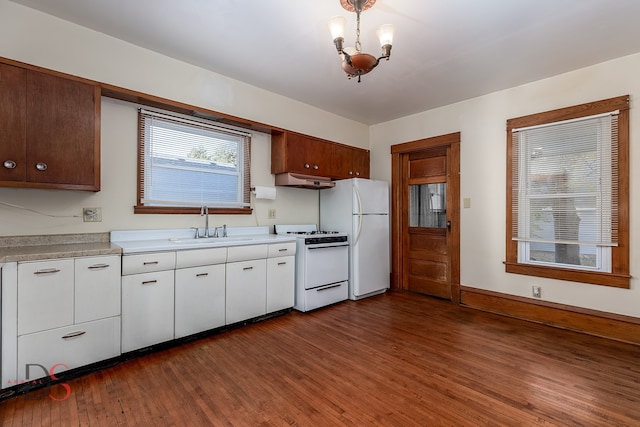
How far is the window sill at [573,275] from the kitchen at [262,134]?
3.0 inches

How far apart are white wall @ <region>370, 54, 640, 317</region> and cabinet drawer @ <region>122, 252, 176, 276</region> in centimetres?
341

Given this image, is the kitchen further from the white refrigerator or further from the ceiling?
the white refrigerator

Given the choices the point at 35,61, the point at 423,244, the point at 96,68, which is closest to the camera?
the point at 35,61

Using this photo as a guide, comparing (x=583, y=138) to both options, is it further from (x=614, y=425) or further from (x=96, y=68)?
(x=96, y=68)

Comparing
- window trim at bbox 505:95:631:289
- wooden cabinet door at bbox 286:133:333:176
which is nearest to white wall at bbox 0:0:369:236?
wooden cabinet door at bbox 286:133:333:176

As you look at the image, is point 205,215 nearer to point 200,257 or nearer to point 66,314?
point 200,257

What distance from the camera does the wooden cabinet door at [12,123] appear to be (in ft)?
6.69

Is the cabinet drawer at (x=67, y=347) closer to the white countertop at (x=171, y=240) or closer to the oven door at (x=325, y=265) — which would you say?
the white countertop at (x=171, y=240)

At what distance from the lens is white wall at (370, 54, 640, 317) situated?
2.82 meters

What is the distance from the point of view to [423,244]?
443 cm

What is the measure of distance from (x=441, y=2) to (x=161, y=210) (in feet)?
9.59

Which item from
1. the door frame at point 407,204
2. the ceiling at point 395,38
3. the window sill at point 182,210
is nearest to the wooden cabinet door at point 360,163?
the door frame at point 407,204

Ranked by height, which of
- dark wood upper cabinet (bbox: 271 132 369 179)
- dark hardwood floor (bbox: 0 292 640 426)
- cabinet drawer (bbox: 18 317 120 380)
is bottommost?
dark hardwood floor (bbox: 0 292 640 426)

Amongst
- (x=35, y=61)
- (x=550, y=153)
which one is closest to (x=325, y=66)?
(x=35, y=61)
